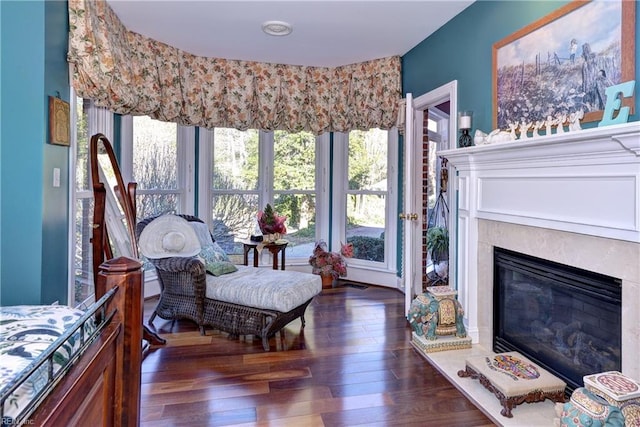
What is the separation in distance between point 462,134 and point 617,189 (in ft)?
4.60

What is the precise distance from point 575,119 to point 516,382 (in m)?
1.39

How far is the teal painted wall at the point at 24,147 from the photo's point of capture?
7.49 feet

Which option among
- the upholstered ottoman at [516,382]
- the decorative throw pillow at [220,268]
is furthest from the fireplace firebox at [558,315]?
the decorative throw pillow at [220,268]

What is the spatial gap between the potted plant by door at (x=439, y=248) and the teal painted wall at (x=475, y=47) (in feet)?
5.92

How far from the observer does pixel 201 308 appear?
3186 millimetres

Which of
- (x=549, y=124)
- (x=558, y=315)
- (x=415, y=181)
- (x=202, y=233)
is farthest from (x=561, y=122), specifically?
(x=202, y=233)

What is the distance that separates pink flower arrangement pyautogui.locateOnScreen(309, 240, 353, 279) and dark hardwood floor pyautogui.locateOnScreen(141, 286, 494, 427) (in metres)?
1.21

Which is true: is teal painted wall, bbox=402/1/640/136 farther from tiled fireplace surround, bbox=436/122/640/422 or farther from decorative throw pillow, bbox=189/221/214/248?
decorative throw pillow, bbox=189/221/214/248

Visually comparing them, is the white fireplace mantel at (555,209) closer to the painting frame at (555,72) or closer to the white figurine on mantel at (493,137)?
the white figurine on mantel at (493,137)

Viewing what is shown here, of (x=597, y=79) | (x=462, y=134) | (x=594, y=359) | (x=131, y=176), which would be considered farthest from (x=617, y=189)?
(x=131, y=176)

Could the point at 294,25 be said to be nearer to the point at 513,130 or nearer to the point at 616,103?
the point at 513,130

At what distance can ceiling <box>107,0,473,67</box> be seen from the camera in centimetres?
307

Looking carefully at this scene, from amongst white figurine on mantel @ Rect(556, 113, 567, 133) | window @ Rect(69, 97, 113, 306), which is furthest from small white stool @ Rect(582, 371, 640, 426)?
window @ Rect(69, 97, 113, 306)

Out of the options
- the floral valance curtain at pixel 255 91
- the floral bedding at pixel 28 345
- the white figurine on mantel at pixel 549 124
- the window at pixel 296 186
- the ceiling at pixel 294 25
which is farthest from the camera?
the window at pixel 296 186
